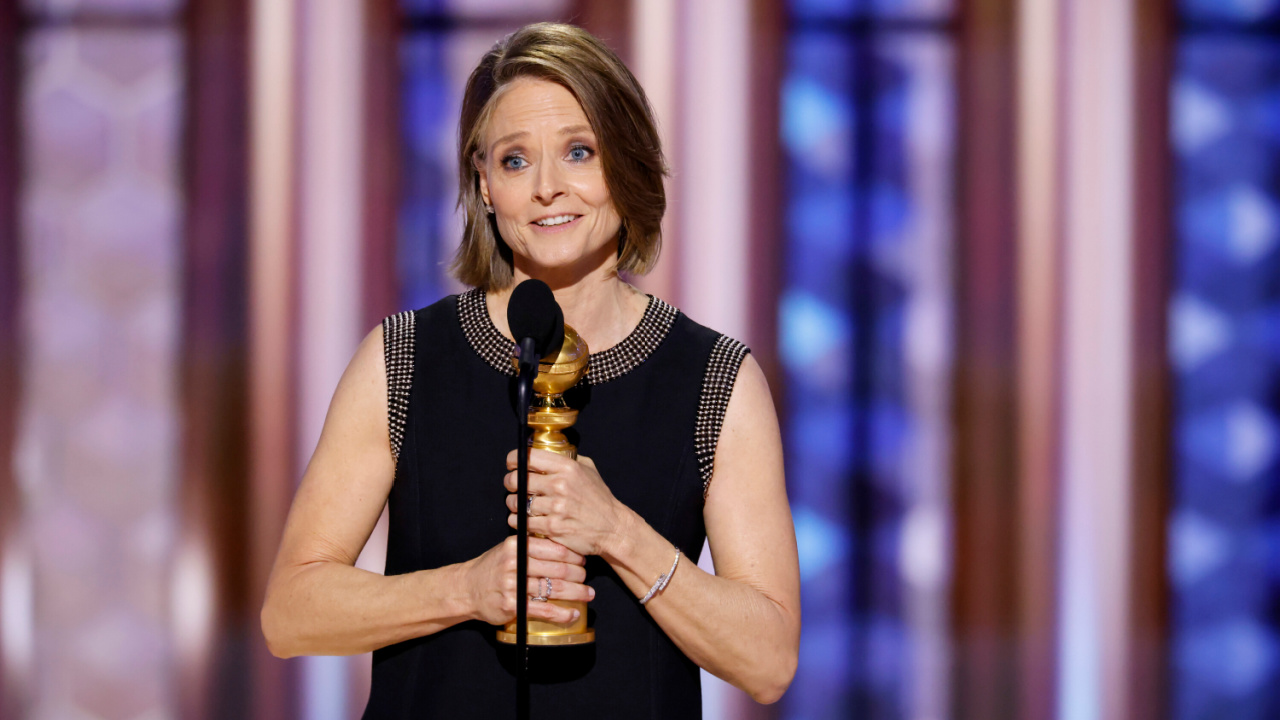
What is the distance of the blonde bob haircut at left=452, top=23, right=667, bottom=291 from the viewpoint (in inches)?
49.5

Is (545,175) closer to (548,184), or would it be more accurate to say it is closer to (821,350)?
(548,184)

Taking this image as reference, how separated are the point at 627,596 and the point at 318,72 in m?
2.00

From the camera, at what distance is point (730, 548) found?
1287mm

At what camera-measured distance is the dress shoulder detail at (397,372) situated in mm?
1292

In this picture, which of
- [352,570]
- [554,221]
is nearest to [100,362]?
[352,570]

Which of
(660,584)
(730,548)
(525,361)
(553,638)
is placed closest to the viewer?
(525,361)

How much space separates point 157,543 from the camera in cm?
279

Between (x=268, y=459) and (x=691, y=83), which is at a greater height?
(x=691, y=83)

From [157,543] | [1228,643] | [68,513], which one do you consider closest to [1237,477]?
[1228,643]

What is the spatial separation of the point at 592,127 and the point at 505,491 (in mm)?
452

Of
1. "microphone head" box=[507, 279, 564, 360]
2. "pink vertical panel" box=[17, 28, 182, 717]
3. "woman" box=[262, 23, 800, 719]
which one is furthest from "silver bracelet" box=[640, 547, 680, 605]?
"pink vertical panel" box=[17, 28, 182, 717]

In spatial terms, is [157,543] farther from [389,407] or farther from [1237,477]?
[1237,477]

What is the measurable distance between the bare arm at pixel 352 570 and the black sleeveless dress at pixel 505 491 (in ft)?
0.10

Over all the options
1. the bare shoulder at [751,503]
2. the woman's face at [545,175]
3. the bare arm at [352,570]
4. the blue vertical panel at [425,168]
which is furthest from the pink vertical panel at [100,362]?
the bare shoulder at [751,503]
